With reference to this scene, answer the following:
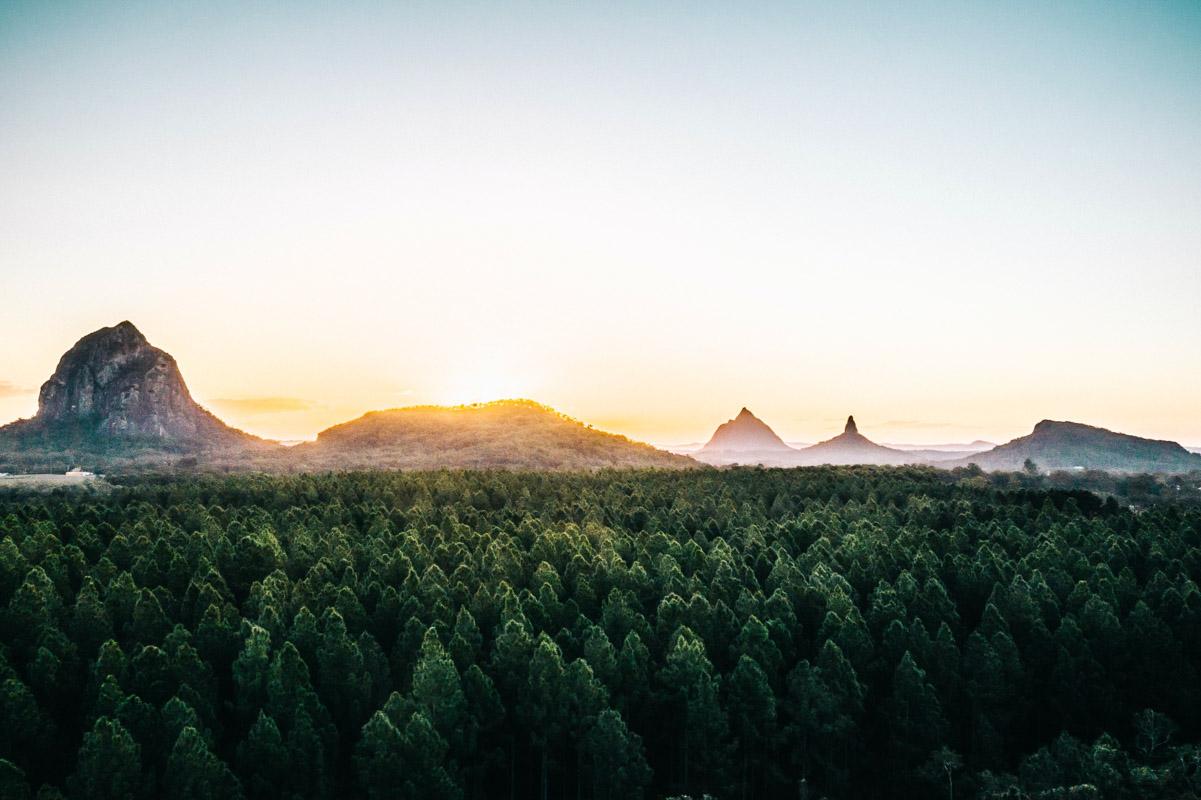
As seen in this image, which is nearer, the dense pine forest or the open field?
the dense pine forest

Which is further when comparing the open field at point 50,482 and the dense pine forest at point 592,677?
the open field at point 50,482

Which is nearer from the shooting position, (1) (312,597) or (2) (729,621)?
(2) (729,621)

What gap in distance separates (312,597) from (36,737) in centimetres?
1599

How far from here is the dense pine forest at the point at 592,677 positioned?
110 ft

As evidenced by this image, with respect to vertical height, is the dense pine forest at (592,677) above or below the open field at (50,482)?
below

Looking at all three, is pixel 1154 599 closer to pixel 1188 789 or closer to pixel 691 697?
pixel 1188 789

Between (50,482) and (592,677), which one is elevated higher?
(50,482)

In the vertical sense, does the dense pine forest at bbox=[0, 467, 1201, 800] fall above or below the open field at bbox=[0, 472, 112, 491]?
below

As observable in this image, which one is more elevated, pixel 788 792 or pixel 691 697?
pixel 691 697

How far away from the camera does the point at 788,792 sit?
40.9 metres

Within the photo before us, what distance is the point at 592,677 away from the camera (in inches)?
1468

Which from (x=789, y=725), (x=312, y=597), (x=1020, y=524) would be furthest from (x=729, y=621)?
(x=1020, y=524)

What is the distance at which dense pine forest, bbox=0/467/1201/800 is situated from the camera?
1318 inches

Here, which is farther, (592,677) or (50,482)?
(50,482)
